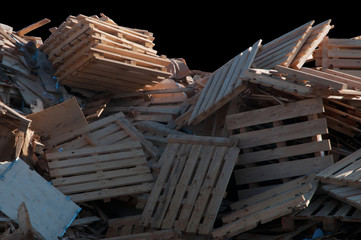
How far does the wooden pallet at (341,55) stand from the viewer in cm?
994

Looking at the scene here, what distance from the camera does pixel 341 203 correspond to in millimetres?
7410

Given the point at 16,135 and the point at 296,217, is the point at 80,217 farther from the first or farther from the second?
the point at 296,217

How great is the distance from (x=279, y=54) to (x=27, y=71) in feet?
14.3

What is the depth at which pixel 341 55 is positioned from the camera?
32.9ft

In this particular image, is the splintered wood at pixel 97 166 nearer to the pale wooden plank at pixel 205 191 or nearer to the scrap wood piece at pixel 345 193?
the pale wooden plank at pixel 205 191

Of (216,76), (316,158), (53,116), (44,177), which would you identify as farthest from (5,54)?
A: (316,158)

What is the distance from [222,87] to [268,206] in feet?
8.00

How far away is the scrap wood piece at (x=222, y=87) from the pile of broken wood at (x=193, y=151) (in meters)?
0.02

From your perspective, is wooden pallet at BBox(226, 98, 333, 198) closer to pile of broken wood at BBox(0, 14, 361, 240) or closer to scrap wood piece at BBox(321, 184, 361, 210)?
pile of broken wood at BBox(0, 14, 361, 240)

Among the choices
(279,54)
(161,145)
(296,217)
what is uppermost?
(279,54)

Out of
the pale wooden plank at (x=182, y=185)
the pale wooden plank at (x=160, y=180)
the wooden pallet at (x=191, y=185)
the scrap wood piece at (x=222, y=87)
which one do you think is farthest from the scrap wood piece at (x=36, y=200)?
the scrap wood piece at (x=222, y=87)

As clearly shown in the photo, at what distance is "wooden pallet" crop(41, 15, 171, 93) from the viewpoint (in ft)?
33.4

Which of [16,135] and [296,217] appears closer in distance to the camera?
[296,217]

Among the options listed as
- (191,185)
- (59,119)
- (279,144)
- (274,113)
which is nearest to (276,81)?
(274,113)
